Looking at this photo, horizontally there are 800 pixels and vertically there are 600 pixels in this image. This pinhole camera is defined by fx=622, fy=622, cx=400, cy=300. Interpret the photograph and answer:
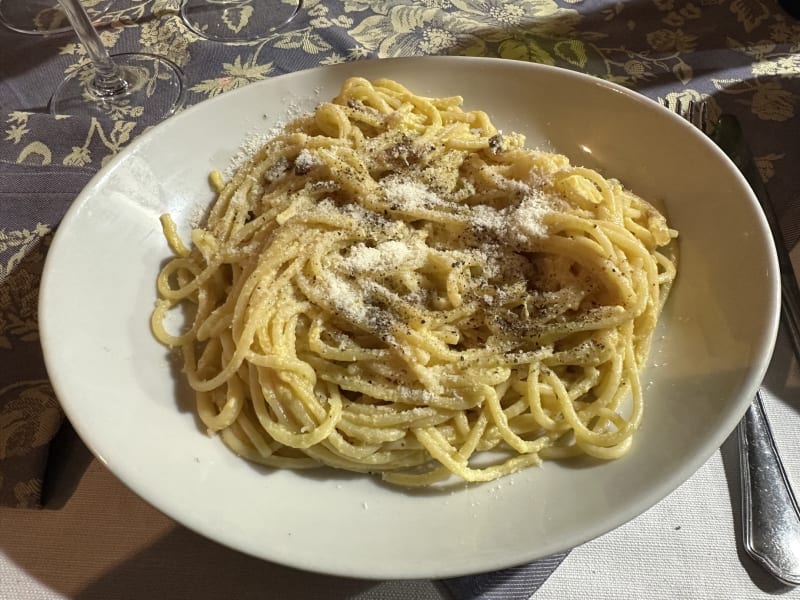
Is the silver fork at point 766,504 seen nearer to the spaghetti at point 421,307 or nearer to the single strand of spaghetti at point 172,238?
the spaghetti at point 421,307

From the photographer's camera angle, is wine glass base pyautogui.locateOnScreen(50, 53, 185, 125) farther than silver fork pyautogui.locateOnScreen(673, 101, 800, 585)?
Yes

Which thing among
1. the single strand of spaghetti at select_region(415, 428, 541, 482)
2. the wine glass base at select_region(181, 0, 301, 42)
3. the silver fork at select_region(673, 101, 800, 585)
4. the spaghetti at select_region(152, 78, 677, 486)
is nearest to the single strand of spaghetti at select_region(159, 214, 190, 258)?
the spaghetti at select_region(152, 78, 677, 486)

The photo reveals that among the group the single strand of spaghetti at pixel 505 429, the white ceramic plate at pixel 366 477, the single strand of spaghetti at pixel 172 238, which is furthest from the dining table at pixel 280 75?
the single strand of spaghetti at pixel 172 238

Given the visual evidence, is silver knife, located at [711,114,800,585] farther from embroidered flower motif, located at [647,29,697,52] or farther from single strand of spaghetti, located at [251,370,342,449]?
embroidered flower motif, located at [647,29,697,52]

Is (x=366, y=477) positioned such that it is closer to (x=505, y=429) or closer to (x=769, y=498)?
(x=505, y=429)

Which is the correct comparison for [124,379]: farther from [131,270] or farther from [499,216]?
[499,216]

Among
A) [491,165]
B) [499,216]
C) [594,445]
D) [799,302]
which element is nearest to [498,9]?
[491,165]

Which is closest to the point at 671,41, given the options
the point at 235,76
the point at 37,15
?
the point at 235,76
